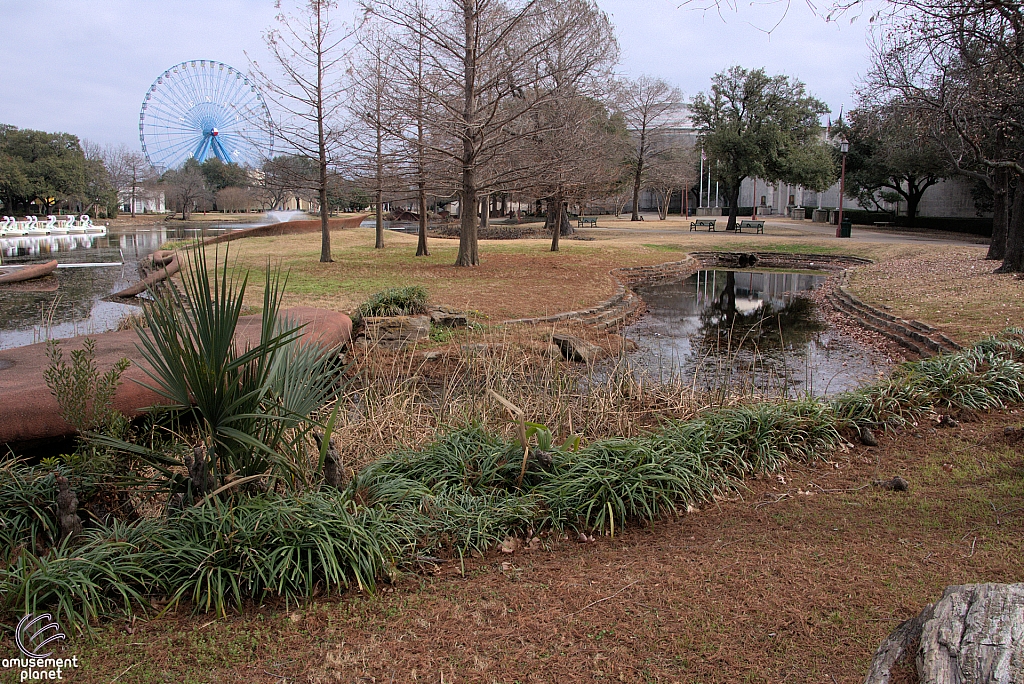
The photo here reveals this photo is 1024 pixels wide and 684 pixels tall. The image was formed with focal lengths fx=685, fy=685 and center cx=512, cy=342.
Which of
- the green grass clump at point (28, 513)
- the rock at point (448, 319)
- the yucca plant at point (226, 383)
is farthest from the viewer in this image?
the rock at point (448, 319)

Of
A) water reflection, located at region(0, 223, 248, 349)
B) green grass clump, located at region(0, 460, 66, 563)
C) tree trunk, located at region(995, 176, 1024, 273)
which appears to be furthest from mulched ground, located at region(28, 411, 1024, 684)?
tree trunk, located at region(995, 176, 1024, 273)

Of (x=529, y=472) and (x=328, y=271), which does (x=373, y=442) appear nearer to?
(x=529, y=472)

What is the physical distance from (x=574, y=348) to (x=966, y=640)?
25.6 ft

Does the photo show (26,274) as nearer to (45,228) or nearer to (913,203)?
(45,228)

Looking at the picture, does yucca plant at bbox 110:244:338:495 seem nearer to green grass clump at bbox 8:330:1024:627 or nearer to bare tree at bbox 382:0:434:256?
green grass clump at bbox 8:330:1024:627

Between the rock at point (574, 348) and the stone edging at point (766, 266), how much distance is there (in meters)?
1.48

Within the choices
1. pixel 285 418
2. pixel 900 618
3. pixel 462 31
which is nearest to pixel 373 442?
pixel 285 418

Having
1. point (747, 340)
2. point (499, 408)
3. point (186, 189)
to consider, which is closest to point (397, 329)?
point (499, 408)

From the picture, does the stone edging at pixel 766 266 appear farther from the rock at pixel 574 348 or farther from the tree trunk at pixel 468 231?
the tree trunk at pixel 468 231

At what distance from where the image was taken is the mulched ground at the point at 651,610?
9.05ft

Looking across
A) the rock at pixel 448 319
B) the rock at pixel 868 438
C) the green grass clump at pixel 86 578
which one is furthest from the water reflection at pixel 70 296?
the rock at pixel 868 438

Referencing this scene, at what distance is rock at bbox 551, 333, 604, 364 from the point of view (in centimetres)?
961

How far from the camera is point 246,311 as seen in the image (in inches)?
479

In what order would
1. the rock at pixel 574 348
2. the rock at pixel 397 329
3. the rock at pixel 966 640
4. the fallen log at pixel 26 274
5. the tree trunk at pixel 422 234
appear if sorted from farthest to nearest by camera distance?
the tree trunk at pixel 422 234, the fallen log at pixel 26 274, the rock at pixel 397 329, the rock at pixel 574 348, the rock at pixel 966 640
